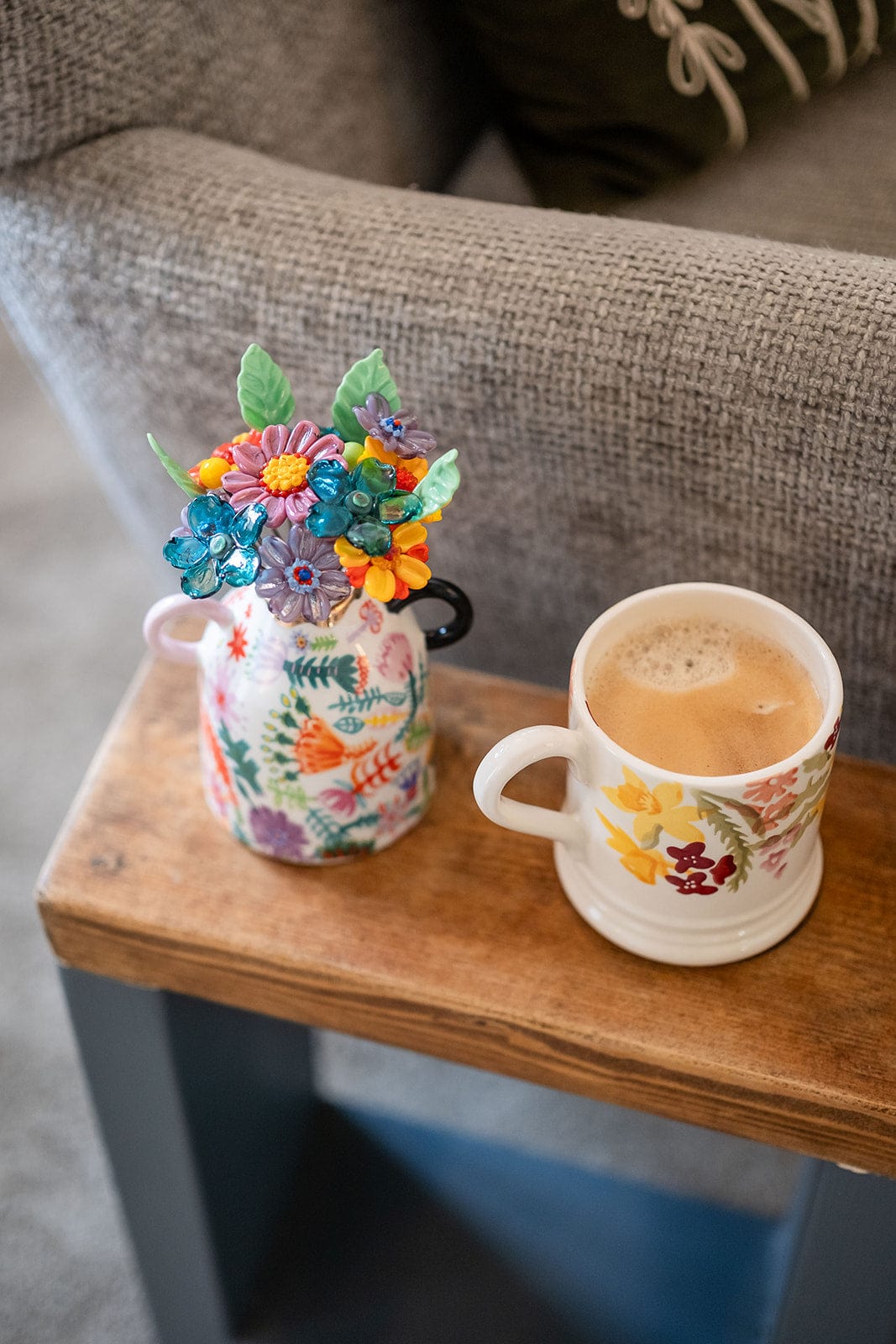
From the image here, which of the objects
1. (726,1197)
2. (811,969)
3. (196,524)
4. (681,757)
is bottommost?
(726,1197)

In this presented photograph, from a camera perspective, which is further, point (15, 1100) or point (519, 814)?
point (15, 1100)

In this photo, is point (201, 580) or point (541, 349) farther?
point (541, 349)

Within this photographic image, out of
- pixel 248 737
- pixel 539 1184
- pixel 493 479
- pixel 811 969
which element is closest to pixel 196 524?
pixel 248 737

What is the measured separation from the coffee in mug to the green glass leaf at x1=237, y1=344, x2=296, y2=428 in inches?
7.3

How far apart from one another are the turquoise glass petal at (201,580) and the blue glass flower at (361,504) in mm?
44

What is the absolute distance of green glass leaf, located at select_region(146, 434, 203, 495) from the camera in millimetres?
498

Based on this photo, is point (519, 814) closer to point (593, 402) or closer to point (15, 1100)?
point (593, 402)

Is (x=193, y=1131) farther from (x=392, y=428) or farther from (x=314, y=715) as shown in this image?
(x=392, y=428)

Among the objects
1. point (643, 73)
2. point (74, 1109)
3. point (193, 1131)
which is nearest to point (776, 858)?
point (193, 1131)

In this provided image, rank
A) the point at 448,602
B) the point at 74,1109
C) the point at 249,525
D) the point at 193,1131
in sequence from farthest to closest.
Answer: the point at 74,1109 → the point at 193,1131 → the point at 448,602 → the point at 249,525

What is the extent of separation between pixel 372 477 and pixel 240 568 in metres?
0.07

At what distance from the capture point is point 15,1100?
1053 millimetres

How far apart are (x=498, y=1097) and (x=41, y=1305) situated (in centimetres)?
39

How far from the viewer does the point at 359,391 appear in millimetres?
535
